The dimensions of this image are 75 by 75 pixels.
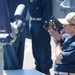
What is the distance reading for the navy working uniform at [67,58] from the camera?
2533 mm

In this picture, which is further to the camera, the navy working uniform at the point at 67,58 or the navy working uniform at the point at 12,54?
the navy working uniform at the point at 12,54

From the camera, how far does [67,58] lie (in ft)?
8.38

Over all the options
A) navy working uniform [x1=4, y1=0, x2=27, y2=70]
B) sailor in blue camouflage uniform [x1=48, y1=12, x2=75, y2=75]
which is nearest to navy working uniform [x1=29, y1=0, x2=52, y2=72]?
navy working uniform [x1=4, y1=0, x2=27, y2=70]

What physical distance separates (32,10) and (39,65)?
88 centimetres

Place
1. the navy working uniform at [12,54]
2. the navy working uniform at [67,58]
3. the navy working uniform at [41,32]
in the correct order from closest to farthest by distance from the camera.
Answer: the navy working uniform at [67,58], the navy working uniform at [12,54], the navy working uniform at [41,32]

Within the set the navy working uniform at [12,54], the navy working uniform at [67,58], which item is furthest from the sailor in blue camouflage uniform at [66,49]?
the navy working uniform at [12,54]

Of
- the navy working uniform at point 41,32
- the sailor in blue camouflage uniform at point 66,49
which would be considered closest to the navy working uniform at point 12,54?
the sailor in blue camouflage uniform at point 66,49

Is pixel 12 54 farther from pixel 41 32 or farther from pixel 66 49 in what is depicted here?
pixel 41 32

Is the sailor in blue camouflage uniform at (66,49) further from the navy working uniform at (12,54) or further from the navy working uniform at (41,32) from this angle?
the navy working uniform at (41,32)

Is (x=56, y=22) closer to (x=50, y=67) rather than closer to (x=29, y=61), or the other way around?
(x=50, y=67)

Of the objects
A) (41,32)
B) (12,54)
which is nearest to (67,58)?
(12,54)

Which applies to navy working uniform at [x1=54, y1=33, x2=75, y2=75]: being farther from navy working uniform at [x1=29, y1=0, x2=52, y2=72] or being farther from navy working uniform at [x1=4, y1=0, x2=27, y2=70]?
navy working uniform at [x1=29, y1=0, x2=52, y2=72]

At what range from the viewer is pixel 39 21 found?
448 centimetres

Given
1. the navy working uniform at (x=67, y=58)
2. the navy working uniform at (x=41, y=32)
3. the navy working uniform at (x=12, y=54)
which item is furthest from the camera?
the navy working uniform at (x=41, y=32)
